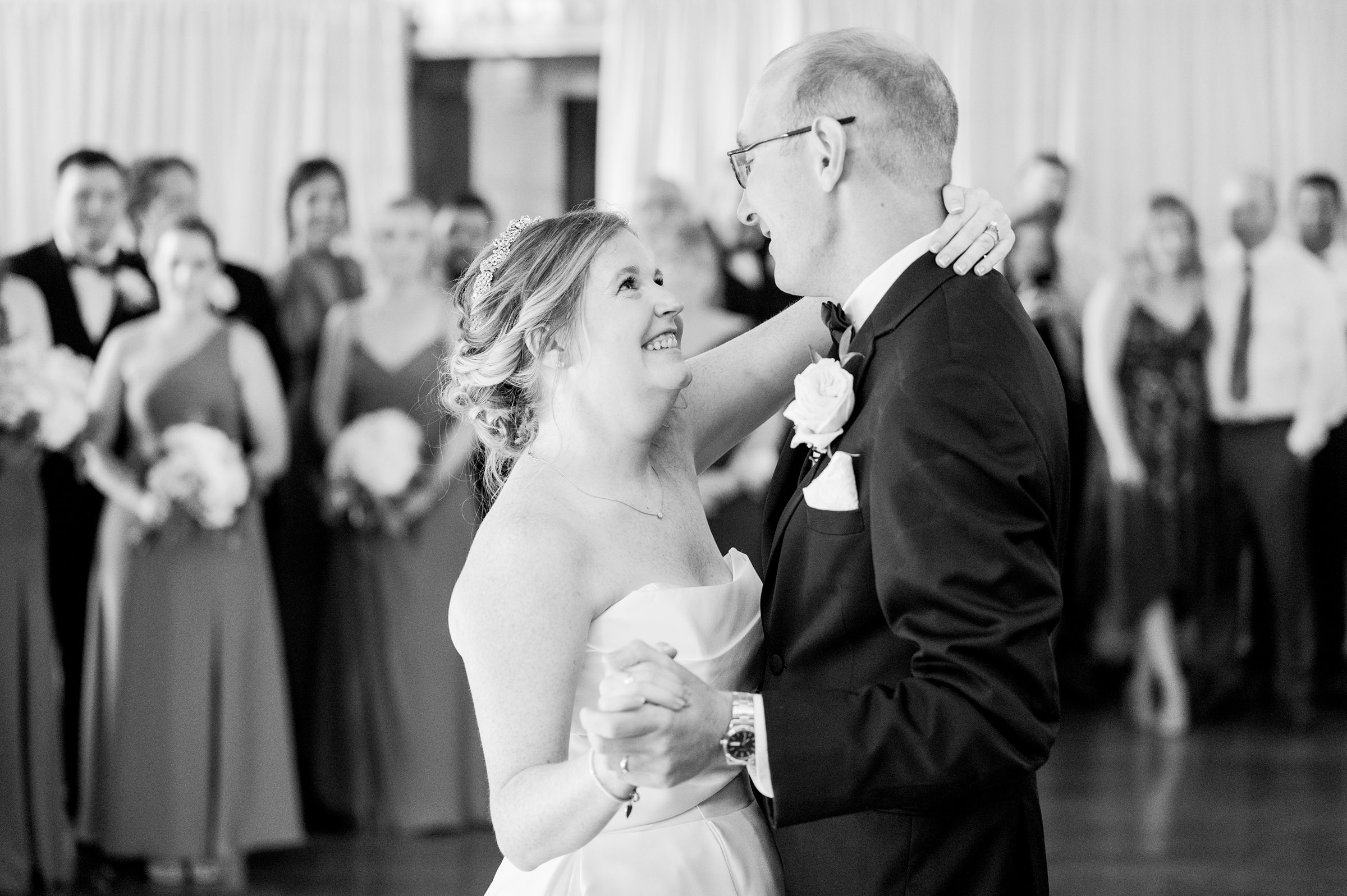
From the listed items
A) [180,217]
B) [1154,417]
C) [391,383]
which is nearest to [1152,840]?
[1154,417]

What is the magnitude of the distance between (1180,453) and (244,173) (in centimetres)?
473

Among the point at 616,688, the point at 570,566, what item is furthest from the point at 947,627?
the point at 570,566

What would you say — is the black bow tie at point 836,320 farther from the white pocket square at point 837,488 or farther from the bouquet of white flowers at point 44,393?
the bouquet of white flowers at point 44,393

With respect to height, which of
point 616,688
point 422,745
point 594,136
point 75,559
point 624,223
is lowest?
point 422,745

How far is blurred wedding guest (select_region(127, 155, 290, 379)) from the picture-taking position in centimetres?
513

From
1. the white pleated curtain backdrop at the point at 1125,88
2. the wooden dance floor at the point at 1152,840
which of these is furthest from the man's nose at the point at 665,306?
the white pleated curtain backdrop at the point at 1125,88

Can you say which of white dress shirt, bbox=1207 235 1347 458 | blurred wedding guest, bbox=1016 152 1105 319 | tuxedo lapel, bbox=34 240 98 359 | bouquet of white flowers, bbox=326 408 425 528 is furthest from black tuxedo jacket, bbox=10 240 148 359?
white dress shirt, bbox=1207 235 1347 458

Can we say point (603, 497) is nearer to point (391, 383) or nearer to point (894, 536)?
point (894, 536)

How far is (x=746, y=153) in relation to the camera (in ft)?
6.25

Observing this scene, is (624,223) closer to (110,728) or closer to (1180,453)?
(110,728)

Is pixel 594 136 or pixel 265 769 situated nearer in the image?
pixel 265 769

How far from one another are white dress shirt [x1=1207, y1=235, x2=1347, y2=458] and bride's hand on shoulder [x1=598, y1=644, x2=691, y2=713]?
16.8 ft

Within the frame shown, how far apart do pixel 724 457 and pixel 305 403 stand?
4.64ft

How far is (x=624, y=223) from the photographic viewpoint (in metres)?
2.10
